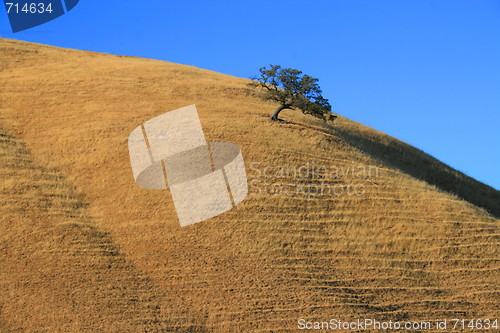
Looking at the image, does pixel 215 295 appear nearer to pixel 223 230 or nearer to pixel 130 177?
pixel 223 230

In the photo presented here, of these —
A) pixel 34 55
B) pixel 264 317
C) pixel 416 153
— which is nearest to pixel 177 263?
pixel 264 317

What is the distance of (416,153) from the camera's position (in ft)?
151

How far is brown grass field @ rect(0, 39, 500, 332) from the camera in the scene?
2362cm

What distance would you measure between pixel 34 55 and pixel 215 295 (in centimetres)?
3711

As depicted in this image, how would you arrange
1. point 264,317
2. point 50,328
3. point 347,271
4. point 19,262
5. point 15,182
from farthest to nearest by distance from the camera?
point 15,182, point 347,271, point 19,262, point 264,317, point 50,328

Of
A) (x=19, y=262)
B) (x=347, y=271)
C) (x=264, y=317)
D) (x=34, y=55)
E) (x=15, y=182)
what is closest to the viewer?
(x=264, y=317)

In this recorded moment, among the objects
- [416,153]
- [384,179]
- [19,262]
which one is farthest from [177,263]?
[416,153]

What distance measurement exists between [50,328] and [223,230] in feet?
30.6

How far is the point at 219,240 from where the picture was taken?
90.5 ft

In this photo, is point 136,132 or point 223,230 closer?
point 223,230

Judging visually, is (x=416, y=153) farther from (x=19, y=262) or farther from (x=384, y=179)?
(x=19, y=262)

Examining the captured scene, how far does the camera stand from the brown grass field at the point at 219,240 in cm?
2362

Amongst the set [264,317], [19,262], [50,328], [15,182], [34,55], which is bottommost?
[264,317]

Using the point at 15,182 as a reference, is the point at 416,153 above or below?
below
